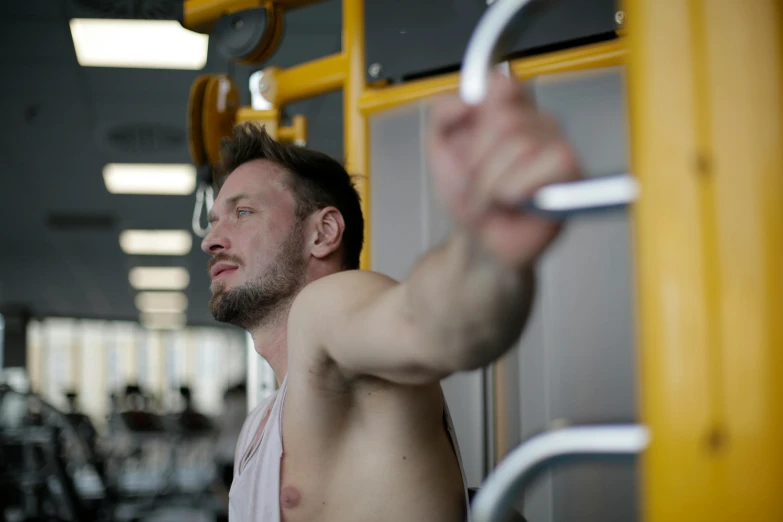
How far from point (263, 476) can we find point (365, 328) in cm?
36

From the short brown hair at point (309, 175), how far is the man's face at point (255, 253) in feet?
0.11

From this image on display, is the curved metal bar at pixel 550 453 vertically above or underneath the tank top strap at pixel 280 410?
above

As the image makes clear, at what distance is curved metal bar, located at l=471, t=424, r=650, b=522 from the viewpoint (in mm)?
416

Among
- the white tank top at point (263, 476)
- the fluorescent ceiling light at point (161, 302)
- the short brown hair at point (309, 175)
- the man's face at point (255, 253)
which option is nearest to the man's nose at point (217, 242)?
the man's face at point (255, 253)

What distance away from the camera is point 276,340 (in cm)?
125

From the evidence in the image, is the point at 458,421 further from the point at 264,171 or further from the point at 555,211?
the point at 555,211

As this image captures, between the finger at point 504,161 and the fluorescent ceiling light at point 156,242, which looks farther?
the fluorescent ceiling light at point 156,242

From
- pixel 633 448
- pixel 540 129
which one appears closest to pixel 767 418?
pixel 633 448

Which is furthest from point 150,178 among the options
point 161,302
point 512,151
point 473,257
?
point 161,302

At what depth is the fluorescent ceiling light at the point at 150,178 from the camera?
198 inches

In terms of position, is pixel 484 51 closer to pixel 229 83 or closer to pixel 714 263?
pixel 714 263

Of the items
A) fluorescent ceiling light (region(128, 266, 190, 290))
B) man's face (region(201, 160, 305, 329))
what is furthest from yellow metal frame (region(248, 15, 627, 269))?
fluorescent ceiling light (region(128, 266, 190, 290))

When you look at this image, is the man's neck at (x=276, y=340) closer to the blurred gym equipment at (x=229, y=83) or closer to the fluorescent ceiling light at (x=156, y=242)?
the blurred gym equipment at (x=229, y=83)

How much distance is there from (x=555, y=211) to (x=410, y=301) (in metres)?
0.24
